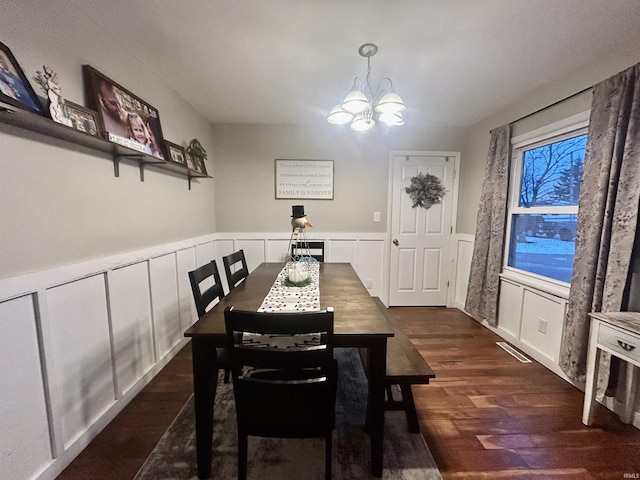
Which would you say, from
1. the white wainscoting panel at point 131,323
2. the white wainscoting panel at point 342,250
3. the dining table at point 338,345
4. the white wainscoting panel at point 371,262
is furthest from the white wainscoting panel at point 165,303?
the white wainscoting panel at point 371,262

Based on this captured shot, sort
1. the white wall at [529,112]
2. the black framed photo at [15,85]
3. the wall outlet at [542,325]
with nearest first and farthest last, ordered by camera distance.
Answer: the black framed photo at [15,85] → the white wall at [529,112] → the wall outlet at [542,325]

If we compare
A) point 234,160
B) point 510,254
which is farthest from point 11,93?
point 510,254

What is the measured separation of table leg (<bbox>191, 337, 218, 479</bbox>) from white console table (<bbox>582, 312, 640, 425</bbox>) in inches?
80.4

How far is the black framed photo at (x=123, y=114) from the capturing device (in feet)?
4.93

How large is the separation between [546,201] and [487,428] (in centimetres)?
193

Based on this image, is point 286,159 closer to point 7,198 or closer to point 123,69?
point 123,69

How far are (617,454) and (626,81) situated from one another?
6.85 feet

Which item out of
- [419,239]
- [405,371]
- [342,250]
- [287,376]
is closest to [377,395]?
[405,371]

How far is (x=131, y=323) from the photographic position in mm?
1835

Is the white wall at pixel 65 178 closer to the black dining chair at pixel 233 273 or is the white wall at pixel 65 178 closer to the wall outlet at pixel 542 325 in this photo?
the black dining chair at pixel 233 273

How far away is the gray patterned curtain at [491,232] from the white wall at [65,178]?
Result: 10.1ft

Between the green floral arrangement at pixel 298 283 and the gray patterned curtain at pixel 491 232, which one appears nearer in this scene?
the green floral arrangement at pixel 298 283

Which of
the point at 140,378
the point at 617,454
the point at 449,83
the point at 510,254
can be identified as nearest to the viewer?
the point at 617,454

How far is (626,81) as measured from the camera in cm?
165
